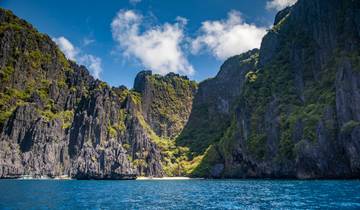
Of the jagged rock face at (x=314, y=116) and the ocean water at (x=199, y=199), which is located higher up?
the jagged rock face at (x=314, y=116)

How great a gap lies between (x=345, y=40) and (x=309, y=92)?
91.3 feet

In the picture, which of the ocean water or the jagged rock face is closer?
the ocean water

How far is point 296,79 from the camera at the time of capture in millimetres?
191375

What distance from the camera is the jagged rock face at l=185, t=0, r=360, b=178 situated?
132 m

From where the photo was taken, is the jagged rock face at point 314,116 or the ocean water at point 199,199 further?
the jagged rock face at point 314,116

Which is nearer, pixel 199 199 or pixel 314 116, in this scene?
pixel 199 199

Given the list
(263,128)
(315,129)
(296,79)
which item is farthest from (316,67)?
(315,129)

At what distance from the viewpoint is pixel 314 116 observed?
481ft

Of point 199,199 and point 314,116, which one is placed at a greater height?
point 314,116

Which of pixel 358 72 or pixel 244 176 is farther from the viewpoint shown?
pixel 244 176

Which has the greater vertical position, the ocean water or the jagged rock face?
the jagged rock face

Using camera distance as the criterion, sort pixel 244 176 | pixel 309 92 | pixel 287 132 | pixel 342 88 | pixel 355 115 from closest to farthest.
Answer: pixel 355 115 < pixel 342 88 < pixel 287 132 < pixel 309 92 < pixel 244 176

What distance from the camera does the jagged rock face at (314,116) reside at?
131875mm

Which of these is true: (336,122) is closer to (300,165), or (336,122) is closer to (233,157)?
(300,165)
